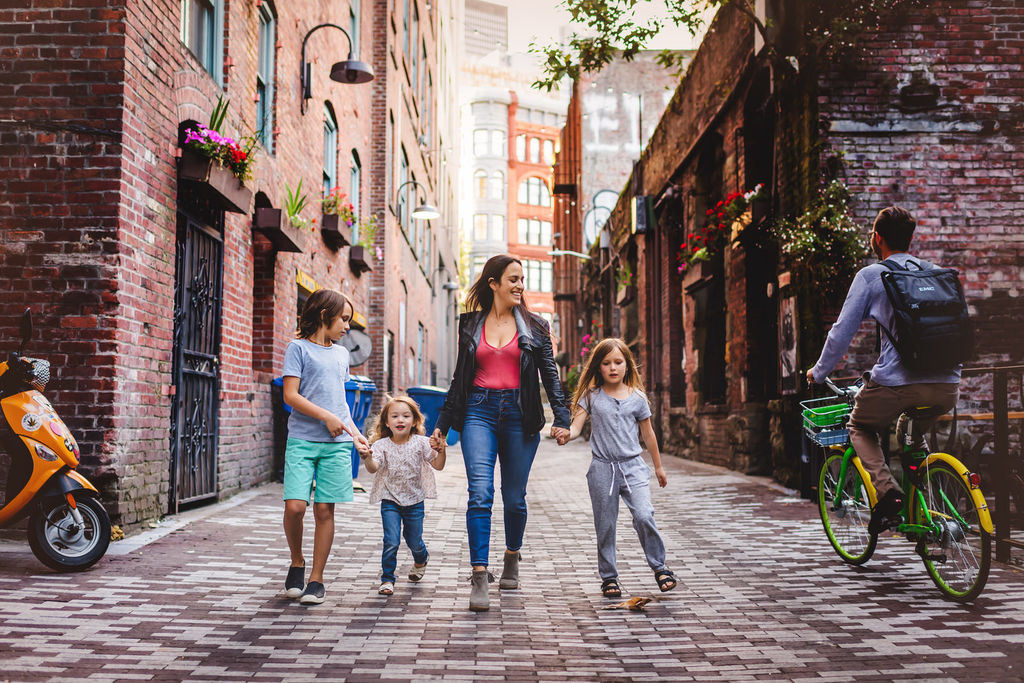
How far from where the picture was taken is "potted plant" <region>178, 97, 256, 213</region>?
7273 mm

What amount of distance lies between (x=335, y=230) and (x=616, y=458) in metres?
8.62

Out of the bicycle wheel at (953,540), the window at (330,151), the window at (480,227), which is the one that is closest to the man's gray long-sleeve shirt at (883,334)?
the bicycle wheel at (953,540)

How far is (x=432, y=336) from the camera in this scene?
3400 centimetres

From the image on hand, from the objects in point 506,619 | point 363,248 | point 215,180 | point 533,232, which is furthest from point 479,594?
point 533,232

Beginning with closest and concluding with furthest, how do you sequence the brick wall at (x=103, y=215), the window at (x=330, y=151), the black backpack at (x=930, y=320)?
the black backpack at (x=930, y=320)
the brick wall at (x=103, y=215)
the window at (x=330, y=151)

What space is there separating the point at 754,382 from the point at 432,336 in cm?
2295

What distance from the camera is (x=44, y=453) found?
5324 millimetres

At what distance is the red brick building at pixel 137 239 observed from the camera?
239 inches

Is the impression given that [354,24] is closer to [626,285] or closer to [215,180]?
[626,285]

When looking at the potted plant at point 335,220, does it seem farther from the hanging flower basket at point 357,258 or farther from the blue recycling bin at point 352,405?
the blue recycling bin at point 352,405

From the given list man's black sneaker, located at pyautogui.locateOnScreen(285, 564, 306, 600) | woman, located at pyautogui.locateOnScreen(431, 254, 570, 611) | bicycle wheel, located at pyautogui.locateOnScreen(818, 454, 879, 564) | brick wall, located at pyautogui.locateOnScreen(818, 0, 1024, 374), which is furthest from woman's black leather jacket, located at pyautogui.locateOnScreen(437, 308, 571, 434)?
brick wall, located at pyautogui.locateOnScreen(818, 0, 1024, 374)

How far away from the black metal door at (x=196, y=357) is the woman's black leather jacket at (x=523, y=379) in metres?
3.47

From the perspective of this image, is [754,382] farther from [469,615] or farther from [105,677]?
[105,677]

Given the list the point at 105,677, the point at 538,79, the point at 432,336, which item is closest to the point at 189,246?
the point at 538,79
